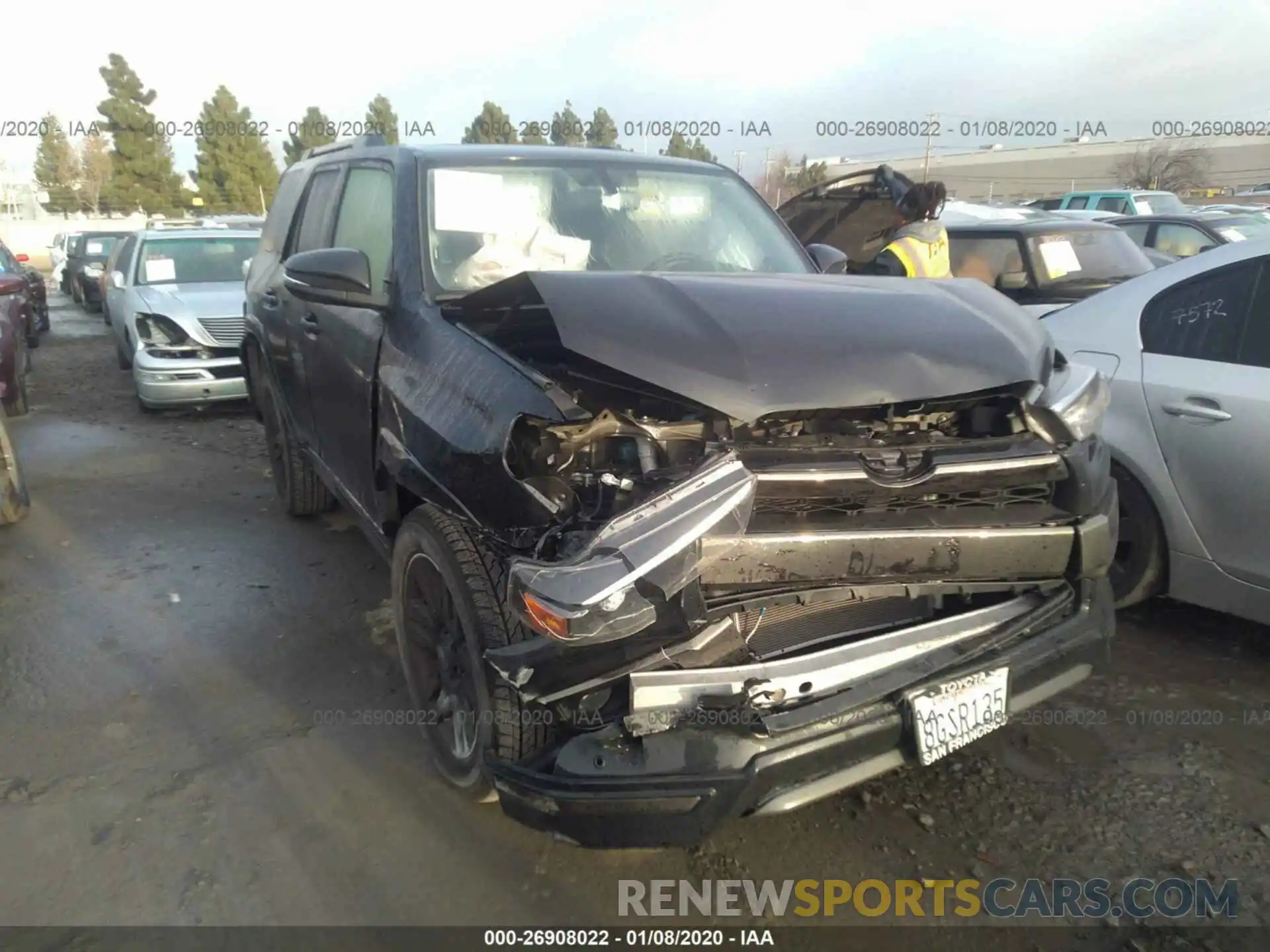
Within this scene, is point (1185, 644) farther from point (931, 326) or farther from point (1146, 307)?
point (931, 326)

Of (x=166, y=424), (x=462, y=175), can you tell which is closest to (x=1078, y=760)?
(x=462, y=175)

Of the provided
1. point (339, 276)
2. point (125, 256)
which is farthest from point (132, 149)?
point (339, 276)

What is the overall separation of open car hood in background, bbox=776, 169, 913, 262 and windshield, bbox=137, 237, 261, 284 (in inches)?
217

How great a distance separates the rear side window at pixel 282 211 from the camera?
4961mm

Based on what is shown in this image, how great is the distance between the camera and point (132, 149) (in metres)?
46.5

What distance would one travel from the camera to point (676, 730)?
213cm

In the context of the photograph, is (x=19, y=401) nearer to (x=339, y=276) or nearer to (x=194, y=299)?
(x=194, y=299)

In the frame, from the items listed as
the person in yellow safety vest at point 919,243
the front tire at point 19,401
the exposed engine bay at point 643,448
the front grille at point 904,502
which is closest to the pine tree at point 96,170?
the front tire at point 19,401

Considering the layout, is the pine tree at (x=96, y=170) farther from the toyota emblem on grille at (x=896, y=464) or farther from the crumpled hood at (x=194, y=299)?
the toyota emblem on grille at (x=896, y=464)

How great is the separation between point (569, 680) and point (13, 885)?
5.70ft

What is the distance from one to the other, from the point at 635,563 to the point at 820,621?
717 millimetres

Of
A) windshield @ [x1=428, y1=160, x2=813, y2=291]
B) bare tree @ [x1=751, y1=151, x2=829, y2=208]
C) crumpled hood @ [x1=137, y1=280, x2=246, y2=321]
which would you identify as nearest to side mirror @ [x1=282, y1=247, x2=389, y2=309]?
windshield @ [x1=428, y1=160, x2=813, y2=291]

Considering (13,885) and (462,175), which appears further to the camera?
(462,175)

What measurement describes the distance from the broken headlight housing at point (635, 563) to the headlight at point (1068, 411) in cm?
98
